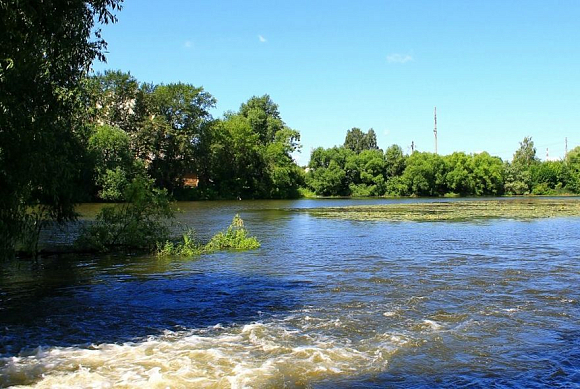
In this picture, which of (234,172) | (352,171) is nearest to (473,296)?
(234,172)

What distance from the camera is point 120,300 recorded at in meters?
14.1

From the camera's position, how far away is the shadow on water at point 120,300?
1114 cm

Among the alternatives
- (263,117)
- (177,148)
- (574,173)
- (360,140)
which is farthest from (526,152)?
(177,148)

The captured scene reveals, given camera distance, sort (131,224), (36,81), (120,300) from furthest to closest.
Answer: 1. (131,224)
2. (120,300)
3. (36,81)

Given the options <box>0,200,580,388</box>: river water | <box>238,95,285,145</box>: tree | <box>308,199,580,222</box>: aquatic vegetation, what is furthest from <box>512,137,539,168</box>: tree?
<box>0,200,580,388</box>: river water

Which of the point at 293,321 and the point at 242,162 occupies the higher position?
the point at 242,162

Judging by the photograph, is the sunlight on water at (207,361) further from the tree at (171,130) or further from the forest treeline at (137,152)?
the tree at (171,130)

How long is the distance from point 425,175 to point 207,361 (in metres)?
107

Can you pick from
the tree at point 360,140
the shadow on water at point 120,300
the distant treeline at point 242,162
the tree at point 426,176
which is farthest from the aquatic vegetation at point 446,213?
the tree at point 360,140

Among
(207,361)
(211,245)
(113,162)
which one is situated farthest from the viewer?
(113,162)

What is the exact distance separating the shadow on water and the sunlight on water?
2.65 ft

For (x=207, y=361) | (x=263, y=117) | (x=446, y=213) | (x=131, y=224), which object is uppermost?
(x=263, y=117)

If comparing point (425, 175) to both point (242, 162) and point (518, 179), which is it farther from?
point (242, 162)

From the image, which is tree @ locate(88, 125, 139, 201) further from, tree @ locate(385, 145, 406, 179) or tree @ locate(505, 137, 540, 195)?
tree @ locate(505, 137, 540, 195)
